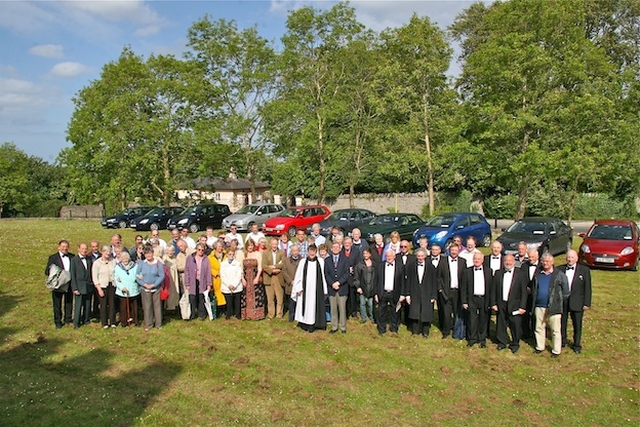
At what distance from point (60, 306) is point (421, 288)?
6815 mm

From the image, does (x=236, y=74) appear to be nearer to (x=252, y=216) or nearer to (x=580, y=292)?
(x=252, y=216)

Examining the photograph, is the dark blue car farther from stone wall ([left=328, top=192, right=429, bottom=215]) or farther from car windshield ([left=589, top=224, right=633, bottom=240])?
stone wall ([left=328, top=192, right=429, bottom=215])

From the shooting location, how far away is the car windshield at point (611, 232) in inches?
591

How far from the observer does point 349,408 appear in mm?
6152

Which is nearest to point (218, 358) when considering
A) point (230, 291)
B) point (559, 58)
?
point (230, 291)

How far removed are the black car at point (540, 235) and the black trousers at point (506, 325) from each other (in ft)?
24.8

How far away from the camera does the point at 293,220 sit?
23.8 metres

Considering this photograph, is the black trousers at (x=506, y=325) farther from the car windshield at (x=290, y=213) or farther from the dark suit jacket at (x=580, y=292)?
the car windshield at (x=290, y=213)

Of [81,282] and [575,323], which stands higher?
[81,282]

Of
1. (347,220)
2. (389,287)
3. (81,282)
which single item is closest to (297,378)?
(389,287)

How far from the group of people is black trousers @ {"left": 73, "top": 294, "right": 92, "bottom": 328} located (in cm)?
2

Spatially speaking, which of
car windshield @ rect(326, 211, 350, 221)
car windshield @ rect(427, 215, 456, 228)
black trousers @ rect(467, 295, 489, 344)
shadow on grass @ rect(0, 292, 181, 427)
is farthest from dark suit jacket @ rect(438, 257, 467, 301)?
car windshield @ rect(326, 211, 350, 221)

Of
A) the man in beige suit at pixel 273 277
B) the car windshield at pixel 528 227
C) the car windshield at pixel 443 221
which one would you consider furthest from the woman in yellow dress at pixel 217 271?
the car windshield at pixel 528 227

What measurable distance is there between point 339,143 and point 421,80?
868cm
